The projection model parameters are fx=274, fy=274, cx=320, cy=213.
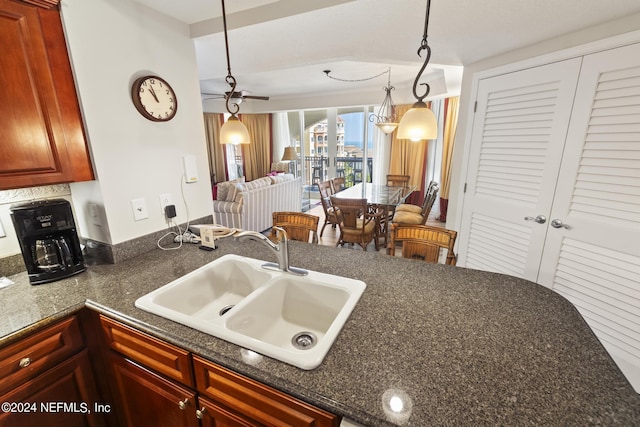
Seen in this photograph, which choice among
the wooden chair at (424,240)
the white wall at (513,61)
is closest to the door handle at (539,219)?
the white wall at (513,61)

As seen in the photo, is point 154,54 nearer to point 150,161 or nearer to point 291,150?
point 150,161

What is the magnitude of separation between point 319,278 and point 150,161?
1.16 meters

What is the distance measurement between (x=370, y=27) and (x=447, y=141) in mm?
3782

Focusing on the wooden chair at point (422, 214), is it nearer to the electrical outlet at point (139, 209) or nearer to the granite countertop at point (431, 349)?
the granite countertop at point (431, 349)

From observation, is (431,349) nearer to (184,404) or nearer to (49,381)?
(184,404)

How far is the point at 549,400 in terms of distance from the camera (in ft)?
2.17

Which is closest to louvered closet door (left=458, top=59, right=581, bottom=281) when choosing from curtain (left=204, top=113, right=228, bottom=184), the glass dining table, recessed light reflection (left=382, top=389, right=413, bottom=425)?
the glass dining table

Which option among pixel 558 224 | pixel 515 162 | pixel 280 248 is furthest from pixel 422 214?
pixel 280 248

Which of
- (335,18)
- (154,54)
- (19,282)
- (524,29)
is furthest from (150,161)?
(524,29)

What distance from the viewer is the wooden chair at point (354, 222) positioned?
3.02 meters

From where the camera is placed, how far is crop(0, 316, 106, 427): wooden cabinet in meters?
0.99

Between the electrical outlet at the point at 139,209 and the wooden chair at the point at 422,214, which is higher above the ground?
Answer: the electrical outlet at the point at 139,209

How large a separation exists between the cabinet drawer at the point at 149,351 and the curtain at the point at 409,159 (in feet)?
17.1

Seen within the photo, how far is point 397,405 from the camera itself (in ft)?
2.12
